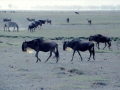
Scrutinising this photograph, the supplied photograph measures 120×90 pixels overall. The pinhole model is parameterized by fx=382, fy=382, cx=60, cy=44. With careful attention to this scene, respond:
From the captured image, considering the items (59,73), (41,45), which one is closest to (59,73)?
(59,73)

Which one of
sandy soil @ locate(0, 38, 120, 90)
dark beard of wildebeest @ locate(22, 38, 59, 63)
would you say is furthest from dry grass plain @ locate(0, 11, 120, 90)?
dark beard of wildebeest @ locate(22, 38, 59, 63)

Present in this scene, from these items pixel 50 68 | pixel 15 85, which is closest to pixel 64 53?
pixel 50 68

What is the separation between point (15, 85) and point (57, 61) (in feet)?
20.0

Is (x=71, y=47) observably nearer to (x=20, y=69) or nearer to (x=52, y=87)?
(x=20, y=69)

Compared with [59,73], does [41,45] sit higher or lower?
higher

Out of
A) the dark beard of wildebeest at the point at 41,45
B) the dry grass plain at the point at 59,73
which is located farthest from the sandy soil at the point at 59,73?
the dark beard of wildebeest at the point at 41,45

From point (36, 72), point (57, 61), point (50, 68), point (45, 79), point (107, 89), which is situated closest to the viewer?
point (107, 89)

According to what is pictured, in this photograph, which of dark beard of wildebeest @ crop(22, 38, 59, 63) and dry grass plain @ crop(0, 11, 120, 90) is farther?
dark beard of wildebeest @ crop(22, 38, 59, 63)

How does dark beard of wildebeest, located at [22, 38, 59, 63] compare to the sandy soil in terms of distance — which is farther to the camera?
dark beard of wildebeest, located at [22, 38, 59, 63]

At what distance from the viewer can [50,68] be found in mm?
16062

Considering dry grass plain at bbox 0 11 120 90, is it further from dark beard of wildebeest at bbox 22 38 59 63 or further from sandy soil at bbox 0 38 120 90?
dark beard of wildebeest at bbox 22 38 59 63

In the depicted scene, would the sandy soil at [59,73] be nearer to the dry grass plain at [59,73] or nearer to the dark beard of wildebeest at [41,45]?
the dry grass plain at [59,73]

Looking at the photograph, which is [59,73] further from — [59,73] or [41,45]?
[41,45]

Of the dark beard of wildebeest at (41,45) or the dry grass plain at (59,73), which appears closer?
the dry grass plain at (59,73)
